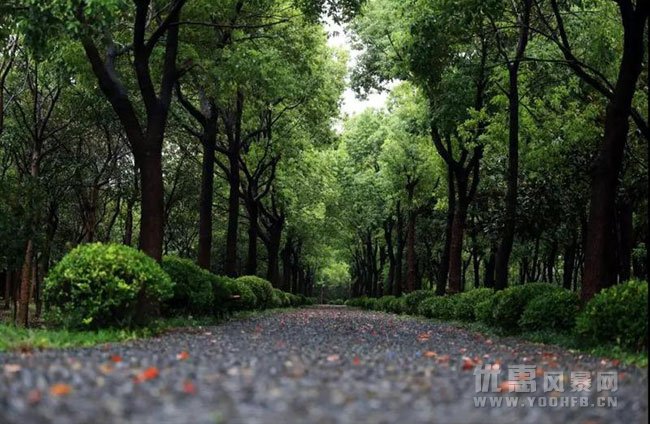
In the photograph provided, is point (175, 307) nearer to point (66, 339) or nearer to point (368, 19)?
point (66, 339)

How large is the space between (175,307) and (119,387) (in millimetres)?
9405

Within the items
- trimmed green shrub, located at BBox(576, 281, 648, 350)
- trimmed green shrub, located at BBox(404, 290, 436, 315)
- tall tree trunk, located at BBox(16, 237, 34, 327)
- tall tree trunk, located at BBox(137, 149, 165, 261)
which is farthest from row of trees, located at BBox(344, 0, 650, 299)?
tall tree trunk, located at BBox(16, 237, 34, 327)

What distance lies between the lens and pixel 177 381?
4.06m

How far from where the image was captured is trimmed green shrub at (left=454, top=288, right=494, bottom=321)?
16.5m

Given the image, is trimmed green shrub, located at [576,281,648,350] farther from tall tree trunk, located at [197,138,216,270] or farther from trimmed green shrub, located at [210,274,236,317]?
tall tree trunk, located at [197,138,216,270]

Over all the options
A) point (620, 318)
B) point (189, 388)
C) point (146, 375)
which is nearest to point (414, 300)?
point (620, 318)

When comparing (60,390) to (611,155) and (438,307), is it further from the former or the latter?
(438,307)

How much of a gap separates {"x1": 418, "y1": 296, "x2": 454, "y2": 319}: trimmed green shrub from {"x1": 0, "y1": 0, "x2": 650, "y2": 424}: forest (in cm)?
12

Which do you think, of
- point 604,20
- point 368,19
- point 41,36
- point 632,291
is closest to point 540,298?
point 632,291

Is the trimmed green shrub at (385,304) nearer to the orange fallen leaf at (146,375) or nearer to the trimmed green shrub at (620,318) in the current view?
the trimmed green shrub at (620,318)

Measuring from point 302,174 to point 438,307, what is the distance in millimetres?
13873

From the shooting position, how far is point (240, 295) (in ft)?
57.3

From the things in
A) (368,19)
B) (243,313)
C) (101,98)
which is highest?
(368,19)

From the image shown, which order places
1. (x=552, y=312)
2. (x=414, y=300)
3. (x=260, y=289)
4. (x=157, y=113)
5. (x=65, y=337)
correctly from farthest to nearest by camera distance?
(x=414, y=300), (x=260, y=289), (x=157, y=113), (x=552, y=312), (x=65, y=337)
